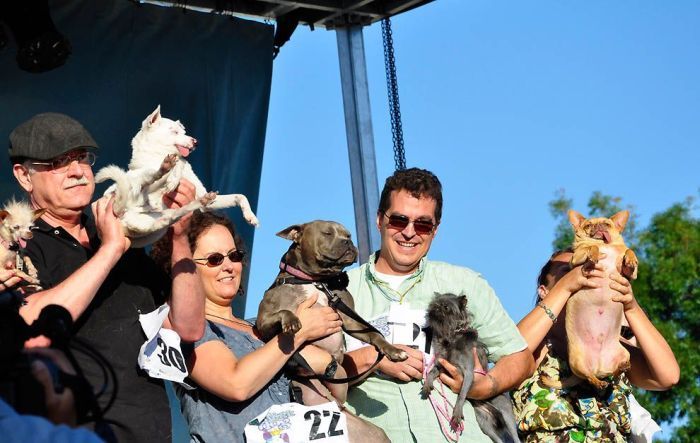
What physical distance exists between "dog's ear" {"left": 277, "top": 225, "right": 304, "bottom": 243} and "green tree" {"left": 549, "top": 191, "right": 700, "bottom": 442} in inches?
423

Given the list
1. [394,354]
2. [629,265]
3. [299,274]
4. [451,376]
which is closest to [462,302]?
[451,376]

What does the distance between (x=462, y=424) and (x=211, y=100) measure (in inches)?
134

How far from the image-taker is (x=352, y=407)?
14.8 feet

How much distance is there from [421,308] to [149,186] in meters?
1.49

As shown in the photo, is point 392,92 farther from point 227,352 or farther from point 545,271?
point 227,352

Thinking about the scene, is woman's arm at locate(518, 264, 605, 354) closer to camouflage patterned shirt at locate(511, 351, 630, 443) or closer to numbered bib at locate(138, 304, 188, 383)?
camouflage patterned shirt at locate(511, 351, 630, 443)

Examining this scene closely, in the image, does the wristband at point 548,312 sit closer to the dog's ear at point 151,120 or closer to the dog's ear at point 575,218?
the dog's ear at point 575,218

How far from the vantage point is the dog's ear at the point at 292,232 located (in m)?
4.59

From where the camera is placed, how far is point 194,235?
4.30 meters

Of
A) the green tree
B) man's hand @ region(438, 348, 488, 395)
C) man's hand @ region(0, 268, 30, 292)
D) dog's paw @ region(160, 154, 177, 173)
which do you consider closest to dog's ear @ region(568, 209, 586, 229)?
man's hand @ region(438, 348, 488, 395)

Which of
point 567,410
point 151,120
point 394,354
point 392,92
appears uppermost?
point 392,92

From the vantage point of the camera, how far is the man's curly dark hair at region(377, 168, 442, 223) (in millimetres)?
4668

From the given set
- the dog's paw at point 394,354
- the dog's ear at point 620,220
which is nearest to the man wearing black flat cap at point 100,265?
the dog's paw at point 394,354

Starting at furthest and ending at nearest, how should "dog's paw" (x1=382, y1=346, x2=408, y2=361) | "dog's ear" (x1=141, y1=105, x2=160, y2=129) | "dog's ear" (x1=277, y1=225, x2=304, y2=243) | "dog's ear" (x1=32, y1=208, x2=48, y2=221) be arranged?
"dog's ear" (x1=277, y1=225, x2=304, y2=243)
"dog's paw" (x1=382, y1=346, x2=408, y2=361)
"dog's ear" (x1=141, y1=105, x2=160, y2=129)
"dog's ear" (x1=32, y1=208, x2=48, y2=221)
